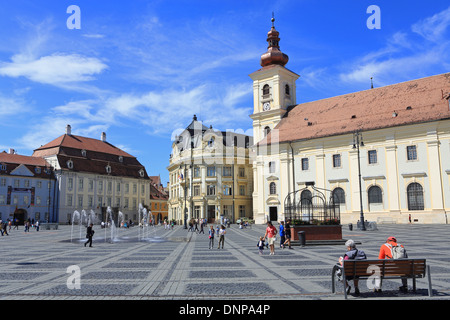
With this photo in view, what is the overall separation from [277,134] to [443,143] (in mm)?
21052

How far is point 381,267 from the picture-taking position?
26.9ft

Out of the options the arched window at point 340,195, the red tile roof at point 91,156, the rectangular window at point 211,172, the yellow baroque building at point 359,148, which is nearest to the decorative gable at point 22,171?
the red tile roof at point 91,156

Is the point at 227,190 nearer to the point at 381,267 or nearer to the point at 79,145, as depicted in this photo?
the point at 79,145

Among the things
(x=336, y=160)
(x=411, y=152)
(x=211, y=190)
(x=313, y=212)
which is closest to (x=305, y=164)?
(x=336, y=160)

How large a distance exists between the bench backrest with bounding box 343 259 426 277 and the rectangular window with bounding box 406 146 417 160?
125 ft

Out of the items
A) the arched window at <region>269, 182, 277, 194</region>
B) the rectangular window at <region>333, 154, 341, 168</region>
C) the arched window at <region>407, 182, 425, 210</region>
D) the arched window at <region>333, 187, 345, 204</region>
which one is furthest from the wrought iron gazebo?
the arched window at <region>269, 182, 277, 194</region>

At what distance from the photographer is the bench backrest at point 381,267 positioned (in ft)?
26.6

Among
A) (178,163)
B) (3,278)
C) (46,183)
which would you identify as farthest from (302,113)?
(3,278)

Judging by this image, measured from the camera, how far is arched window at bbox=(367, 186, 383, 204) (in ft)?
145

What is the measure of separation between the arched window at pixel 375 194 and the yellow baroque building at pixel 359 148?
0.36ft

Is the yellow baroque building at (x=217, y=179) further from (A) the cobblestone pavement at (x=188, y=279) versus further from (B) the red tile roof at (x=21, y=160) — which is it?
(A) the cobblestone pavement at (x=188, y=279)

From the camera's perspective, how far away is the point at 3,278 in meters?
10.8

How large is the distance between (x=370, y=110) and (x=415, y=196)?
1175 centimetres
